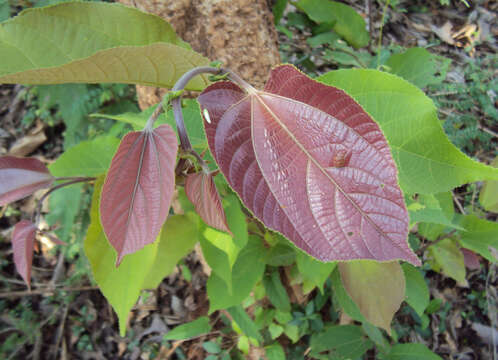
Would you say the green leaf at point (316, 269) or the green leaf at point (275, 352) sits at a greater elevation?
the green leaf at point (316, 269)

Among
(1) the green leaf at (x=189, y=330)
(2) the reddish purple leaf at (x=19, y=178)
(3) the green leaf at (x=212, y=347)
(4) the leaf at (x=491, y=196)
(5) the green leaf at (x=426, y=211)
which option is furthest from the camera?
(3) the green leaf at (x=212, y=347)

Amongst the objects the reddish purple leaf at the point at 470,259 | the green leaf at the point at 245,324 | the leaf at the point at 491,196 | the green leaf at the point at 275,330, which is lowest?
the green leaf at the point at 275,330

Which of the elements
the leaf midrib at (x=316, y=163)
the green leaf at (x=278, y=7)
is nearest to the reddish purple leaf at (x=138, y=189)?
the leaf midrib at (x=316, y=163)

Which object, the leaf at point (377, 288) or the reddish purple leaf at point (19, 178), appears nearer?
the reddish purple leaf at point (19, 178)

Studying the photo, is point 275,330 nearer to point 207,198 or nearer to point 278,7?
point 207,198

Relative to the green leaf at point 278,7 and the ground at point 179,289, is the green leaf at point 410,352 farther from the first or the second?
the green leaf at point 278,7

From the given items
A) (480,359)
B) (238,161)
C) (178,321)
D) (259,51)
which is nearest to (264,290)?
(178,321)

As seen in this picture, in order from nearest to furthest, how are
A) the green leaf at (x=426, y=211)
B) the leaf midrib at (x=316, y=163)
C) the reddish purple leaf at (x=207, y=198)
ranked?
1. the leaf midrib at (x=316, y=163)
2. the reddish purple leaf at (x=207, y=198)
3. the green leaf at (x=426, y=211)
